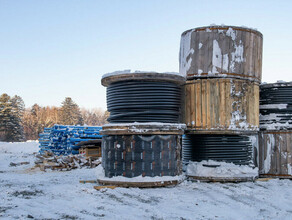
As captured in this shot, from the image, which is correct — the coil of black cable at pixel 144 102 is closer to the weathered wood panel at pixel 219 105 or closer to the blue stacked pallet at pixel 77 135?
the weathered wood panel at pixel 219 105

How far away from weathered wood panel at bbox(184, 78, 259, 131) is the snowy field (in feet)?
4.83

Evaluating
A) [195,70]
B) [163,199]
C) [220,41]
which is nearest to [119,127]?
[163,199]

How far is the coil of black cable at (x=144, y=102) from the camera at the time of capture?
790 cm

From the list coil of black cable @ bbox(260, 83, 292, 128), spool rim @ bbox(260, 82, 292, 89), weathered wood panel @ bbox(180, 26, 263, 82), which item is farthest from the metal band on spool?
spool rim @ bbox(260, 82, 292, 89)

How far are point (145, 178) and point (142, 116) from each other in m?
1.35

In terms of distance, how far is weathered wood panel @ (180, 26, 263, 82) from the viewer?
29.3 feet

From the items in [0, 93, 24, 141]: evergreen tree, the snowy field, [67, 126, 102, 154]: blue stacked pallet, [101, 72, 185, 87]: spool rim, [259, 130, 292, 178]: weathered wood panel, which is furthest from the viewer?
[0, 93, 24, 141]: evergreen tree

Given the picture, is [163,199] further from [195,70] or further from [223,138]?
[195,70]

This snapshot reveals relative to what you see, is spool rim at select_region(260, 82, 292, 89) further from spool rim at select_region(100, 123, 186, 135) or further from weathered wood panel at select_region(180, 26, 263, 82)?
spool rim at select_region(100, 123, 186, 135)

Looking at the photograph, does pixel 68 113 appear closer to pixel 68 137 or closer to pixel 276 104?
pixel 68 137

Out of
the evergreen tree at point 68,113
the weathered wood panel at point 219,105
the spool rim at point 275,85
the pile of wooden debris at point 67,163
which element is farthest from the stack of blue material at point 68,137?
the evergreen tree at point 68,113

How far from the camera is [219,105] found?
878 cm

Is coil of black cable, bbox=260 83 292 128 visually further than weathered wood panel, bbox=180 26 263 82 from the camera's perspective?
Yes

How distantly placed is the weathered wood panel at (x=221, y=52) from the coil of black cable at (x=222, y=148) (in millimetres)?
1581
